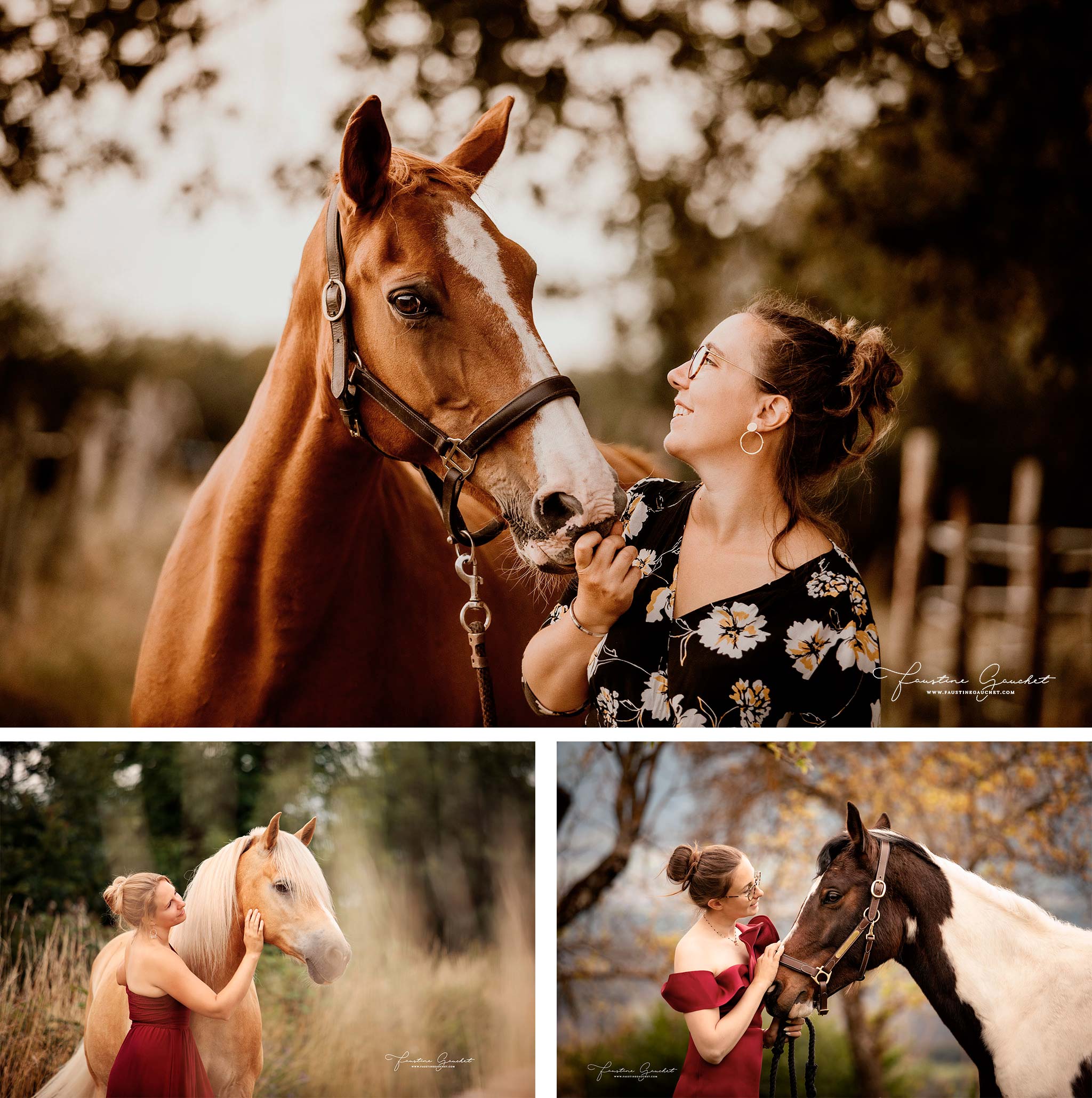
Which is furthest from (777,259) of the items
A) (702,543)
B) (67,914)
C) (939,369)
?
(67,914)

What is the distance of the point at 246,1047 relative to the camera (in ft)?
4.83

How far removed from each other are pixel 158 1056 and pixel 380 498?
97cm

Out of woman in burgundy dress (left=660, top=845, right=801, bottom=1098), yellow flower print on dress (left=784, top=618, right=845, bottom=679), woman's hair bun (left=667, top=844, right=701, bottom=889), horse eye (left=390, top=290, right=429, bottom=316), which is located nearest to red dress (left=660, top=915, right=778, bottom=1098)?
woman in burgundy dress (left=660, top=845, right=801, bottom=1098)

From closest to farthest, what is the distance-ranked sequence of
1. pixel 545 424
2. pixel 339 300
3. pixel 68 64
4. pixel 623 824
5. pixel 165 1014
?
pixel 545 424 < pixel 339 300 < pixel 165 1014 < pixel 623 824 < pixel 68 64

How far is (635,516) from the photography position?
A: 1488 millimetres

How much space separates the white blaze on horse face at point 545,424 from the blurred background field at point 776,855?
55 cm

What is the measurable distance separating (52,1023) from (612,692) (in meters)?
1.08

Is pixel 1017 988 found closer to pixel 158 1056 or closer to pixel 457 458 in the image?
→ pixel 457 458

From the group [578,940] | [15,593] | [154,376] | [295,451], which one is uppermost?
[154,376]

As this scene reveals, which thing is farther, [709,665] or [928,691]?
[928,691]

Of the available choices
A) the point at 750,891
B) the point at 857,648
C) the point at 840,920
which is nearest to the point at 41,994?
the point at 750,891

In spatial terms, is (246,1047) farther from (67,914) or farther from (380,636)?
(380,636)

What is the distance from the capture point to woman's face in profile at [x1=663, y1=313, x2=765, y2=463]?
1.43m
